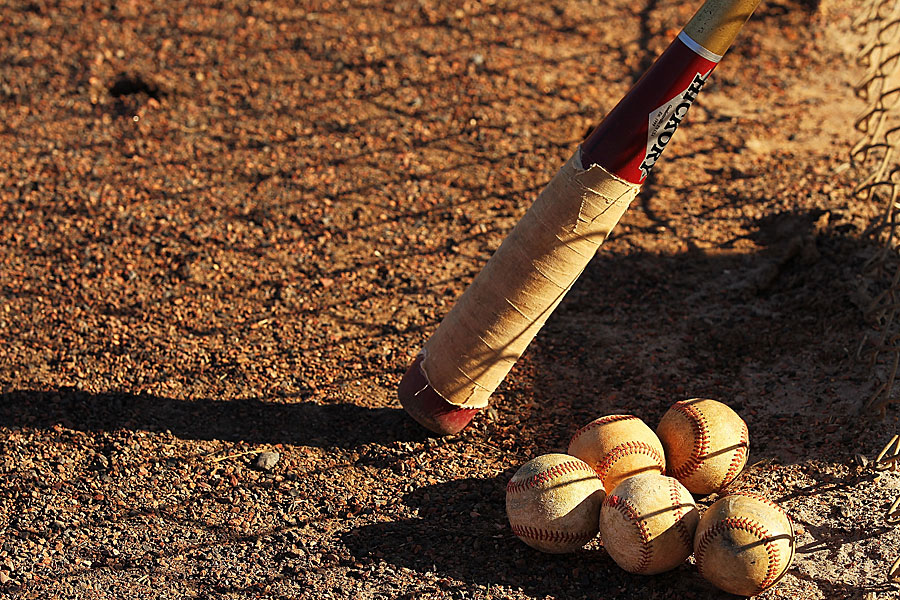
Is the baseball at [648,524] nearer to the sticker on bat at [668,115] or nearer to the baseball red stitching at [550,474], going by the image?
the baseball red stitching at [550,474]

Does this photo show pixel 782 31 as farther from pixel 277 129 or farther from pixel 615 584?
pixel 615 584

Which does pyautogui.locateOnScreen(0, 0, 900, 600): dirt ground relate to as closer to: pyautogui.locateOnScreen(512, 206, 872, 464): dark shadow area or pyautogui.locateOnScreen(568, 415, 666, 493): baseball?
pyautogui.locateOnScreen(512, 206, 872, 464): dark shadow area

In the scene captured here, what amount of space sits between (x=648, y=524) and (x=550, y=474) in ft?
1.52

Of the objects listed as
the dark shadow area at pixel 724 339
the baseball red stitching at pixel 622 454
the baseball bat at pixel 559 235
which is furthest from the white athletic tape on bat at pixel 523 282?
the baseball red stitching at pixel 622 454

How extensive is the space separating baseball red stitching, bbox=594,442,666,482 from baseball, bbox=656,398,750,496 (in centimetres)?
15

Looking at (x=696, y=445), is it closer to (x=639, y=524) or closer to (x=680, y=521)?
(x=680, y=521)

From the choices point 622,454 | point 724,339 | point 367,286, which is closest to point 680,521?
point 622,454

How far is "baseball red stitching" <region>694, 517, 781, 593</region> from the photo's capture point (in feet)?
11.7

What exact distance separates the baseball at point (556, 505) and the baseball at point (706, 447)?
1.60 ft

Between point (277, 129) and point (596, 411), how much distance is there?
372cm

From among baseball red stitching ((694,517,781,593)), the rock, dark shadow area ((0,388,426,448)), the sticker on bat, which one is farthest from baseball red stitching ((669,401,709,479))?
the rock

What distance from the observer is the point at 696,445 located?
13.6 feet

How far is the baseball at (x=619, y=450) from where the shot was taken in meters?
4.06

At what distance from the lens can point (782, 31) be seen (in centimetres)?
864
